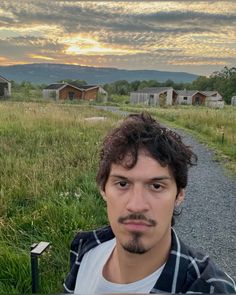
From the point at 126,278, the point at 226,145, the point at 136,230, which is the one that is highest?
the point at 136,230

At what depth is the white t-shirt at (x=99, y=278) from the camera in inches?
47.9

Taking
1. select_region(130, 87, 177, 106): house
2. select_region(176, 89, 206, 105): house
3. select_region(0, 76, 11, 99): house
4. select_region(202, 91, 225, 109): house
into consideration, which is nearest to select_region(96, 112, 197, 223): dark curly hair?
select_region(0, 76, 11, 99): house

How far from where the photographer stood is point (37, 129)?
10367mm

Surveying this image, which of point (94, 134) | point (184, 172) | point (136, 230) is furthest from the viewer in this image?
point (94, 134)

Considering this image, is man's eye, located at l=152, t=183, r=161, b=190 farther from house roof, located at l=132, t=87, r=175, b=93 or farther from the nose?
house roof, located at l=132, t=87, r=175, b=93

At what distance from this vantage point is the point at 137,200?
1195 millimetres

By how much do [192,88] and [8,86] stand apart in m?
19.6

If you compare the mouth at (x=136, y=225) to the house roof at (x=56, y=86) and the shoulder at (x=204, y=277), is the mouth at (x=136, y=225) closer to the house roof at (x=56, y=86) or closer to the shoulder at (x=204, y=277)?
the shoulder at (x=204, y=277)

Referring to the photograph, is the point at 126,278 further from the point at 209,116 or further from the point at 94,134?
the point at 209,116

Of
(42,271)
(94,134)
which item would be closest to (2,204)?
(42,271)

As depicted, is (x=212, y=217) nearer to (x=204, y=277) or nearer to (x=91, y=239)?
(x=91, y=239)

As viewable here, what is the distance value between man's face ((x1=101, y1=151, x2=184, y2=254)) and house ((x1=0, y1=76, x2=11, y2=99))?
3441 cm

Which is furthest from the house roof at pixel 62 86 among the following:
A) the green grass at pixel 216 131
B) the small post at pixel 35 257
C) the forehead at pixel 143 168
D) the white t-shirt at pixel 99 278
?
the forehead at pixel 143 168

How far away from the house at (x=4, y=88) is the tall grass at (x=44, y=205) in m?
28.7
